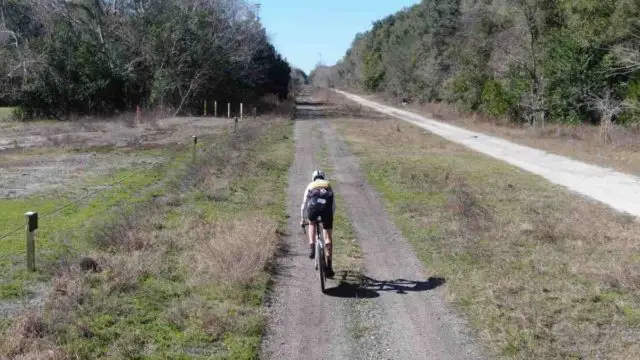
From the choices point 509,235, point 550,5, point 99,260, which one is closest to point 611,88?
point 550,5

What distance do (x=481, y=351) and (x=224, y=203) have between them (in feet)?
30.1

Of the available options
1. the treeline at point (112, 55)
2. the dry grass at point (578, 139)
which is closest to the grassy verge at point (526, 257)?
the dry grass at point (578, 139)

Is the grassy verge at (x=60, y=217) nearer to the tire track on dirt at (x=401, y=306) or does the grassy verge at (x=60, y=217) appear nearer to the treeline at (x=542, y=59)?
the tire track on dirt at (x=401, y=306)

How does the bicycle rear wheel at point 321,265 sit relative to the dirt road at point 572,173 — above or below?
below

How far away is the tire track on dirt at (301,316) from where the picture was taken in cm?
709

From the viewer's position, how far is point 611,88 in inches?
1341

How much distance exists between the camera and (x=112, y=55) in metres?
45.6

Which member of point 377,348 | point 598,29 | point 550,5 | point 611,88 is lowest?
point 377,348

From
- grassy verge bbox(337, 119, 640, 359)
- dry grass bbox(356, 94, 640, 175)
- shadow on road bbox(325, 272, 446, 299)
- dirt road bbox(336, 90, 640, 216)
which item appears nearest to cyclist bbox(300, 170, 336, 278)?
shadow on road bbox(325, 272, 446, 299)

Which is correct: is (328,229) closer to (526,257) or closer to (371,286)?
(371,286)

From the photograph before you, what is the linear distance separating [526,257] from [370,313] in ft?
12.6

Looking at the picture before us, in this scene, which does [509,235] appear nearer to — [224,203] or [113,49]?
[224,203]

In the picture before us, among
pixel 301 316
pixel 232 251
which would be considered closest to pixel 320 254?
pixel 301 316

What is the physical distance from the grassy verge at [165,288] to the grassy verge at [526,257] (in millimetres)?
2907
